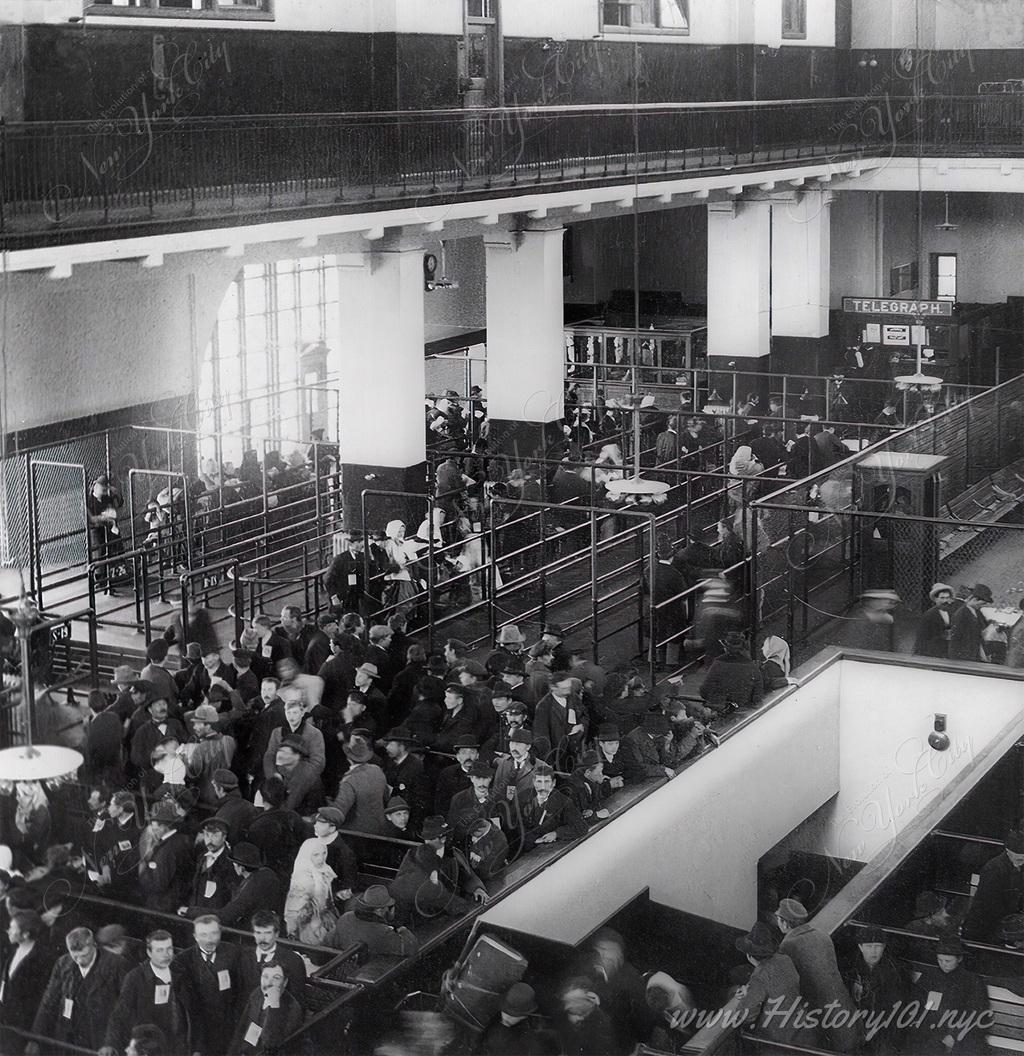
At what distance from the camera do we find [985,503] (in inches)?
667

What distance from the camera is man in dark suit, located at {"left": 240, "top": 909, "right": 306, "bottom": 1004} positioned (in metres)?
7.23

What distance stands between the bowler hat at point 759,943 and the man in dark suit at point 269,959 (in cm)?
241

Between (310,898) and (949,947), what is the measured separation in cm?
326

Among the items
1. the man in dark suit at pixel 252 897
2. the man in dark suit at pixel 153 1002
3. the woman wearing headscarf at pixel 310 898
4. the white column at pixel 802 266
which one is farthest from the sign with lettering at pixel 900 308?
the man in dark suit at pixel 153 1002

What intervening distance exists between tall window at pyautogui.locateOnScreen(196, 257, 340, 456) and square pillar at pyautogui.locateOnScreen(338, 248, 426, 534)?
0.46 m

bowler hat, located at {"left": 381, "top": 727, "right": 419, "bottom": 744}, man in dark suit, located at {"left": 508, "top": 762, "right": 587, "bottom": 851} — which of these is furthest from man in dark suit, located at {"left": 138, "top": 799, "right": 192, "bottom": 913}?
man in dark suit, located at {"left": 508, "top": 762, "right": 587, "bottom": 851}

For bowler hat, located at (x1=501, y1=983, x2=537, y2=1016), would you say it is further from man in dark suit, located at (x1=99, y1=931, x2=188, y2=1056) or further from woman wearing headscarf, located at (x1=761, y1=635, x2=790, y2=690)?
woman wearing headscarf, located at (x1=761, y1=635, x2=790, y2=690)

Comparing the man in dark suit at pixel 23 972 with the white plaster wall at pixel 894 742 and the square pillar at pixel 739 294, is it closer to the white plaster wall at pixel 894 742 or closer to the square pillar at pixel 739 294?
the white plaster wall at pixel 894 742

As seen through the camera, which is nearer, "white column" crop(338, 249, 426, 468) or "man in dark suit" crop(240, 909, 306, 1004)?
"man in dark suit" crop(240, 909, 306, 1004)

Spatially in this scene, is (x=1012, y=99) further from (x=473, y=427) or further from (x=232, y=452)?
(x=232, y=452)

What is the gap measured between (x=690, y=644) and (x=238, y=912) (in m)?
5.75

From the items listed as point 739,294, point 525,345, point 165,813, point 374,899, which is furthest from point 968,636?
point 739,294

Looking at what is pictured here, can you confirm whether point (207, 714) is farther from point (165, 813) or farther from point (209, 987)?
point (209, 987)

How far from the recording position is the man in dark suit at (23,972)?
7.38 meters
